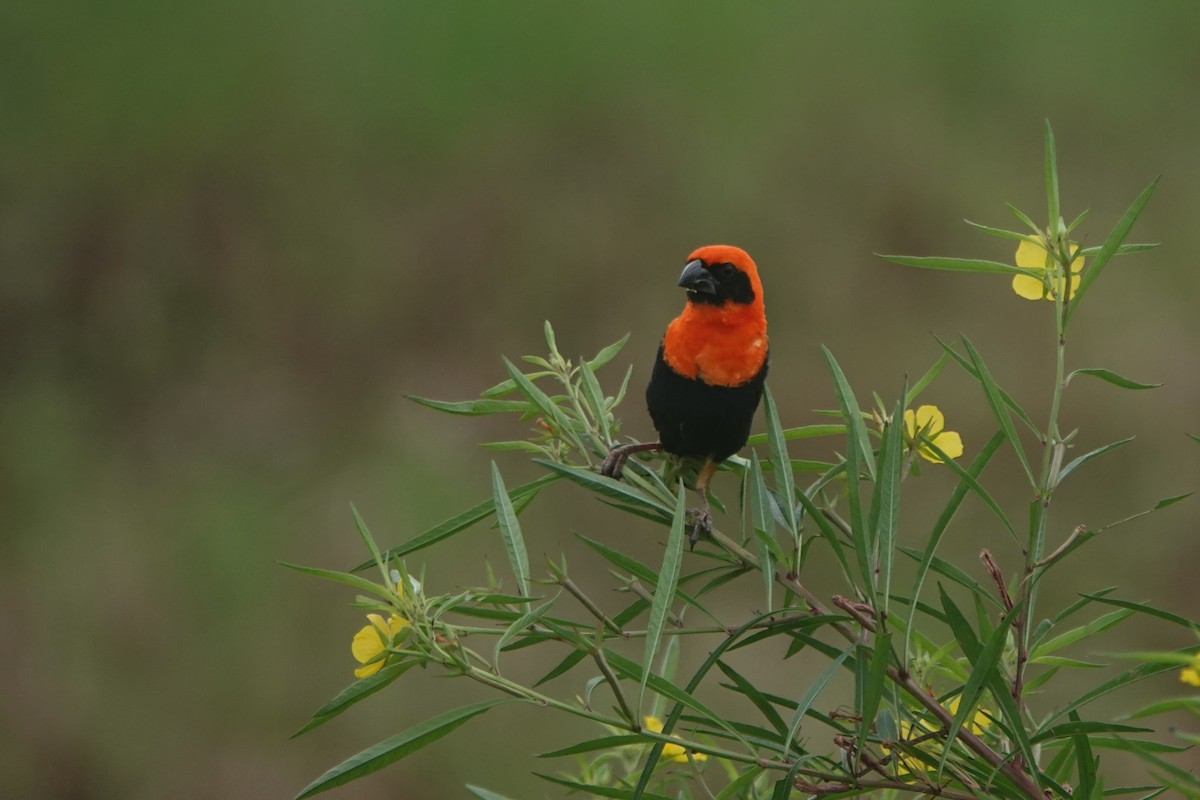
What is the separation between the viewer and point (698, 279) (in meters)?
1.58

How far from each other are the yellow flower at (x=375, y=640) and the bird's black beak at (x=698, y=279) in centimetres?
77

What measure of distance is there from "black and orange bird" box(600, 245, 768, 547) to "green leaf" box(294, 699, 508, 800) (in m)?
0.65

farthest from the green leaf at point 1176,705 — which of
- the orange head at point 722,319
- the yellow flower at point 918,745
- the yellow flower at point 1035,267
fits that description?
the orange head at point 722,319

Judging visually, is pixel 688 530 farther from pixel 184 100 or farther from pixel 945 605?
pixel 184 100

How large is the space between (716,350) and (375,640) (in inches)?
30.9

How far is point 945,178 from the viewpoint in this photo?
3.63 metres

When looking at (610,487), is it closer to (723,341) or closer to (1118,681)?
(1118,681)

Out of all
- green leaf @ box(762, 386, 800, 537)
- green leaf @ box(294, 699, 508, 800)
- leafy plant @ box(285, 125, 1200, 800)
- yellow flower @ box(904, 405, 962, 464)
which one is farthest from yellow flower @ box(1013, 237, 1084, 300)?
green leaf @ box(294, 699, 508, 800)

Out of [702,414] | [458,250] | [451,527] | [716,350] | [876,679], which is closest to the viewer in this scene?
[876,679]

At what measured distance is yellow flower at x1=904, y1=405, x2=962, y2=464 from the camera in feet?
3.52

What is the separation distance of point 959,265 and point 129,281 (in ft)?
10.0

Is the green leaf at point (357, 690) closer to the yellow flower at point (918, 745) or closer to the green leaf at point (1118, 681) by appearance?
the yellow flower at point (918, 745)

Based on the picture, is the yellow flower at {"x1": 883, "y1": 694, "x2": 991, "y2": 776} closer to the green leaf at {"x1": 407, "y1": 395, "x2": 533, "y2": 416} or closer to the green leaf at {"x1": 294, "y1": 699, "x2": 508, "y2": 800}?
the green leaf at {"x1": 294, "y1": 699, "x2": 508, "y2": 800}

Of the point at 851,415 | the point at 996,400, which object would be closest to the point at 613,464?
the point at 851,415
